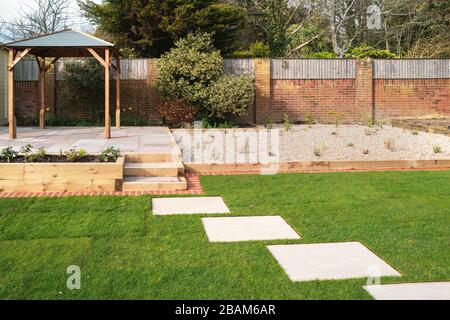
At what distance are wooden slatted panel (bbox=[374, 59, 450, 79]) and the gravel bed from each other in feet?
15.4

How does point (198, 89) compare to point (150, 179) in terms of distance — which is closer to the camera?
point (150, 179)

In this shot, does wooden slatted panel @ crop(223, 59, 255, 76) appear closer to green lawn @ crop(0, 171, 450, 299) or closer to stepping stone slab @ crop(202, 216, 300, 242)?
green lawn @ crop(0, 171, 450, 299)

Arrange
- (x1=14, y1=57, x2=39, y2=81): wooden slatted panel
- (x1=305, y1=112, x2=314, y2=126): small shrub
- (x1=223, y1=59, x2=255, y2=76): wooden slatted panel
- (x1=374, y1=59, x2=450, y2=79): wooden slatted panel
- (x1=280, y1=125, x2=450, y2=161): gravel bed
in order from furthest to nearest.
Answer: (x1=374, y1=59, x2=450, y2=79): wooden slatted panel
(x1=223, y1=59, x2=255, y2=76): wooden slatted panel
(x1=305, y1=112, x2=314, y2=126): small shrub
(x1=14, y1=57, x2=39, y2=81): wooden slatted panel
(x1=280, y1=125, x2=450, y2=161): gravel bed

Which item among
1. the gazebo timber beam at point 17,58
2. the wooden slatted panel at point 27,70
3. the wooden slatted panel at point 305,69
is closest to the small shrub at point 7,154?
the gazebo timber beam at point 17,58

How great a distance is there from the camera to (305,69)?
17.3m

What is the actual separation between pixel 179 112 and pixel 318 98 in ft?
15.8

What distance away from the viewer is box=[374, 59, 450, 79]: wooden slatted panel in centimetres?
1753

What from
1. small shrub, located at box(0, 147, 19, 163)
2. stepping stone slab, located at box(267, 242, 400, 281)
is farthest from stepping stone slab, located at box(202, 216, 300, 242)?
small shrub, located at box(0, 147, 19, 163)

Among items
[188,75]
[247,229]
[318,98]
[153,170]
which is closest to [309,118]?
[318,98]

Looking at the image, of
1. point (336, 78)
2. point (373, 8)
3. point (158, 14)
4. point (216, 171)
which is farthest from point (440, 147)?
point (373, 8)

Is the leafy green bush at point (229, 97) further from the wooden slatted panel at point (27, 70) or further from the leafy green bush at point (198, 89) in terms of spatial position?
the wooden slatted panel at point (27, 70)

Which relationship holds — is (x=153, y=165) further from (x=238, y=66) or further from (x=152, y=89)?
(x=238, y=66)

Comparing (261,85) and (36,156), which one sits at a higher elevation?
(261,85)

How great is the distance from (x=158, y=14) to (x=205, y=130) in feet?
24.5
